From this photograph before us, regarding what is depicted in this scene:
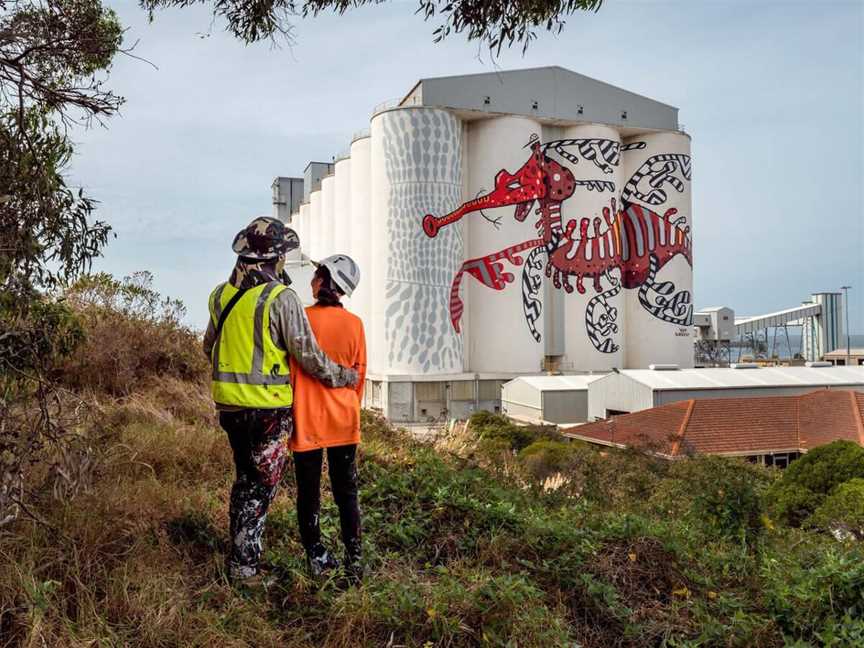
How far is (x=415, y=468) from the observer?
19.8 ft

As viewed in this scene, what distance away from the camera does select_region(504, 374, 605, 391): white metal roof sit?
33719 millimetres

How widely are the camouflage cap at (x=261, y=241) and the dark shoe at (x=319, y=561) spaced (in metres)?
1.61

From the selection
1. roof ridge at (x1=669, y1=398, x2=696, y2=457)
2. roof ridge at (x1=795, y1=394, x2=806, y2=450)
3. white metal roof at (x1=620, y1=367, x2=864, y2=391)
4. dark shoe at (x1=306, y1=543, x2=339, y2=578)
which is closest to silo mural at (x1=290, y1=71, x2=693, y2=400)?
white metal roof at (x1=620, y1=367, x2=864, y2=391)

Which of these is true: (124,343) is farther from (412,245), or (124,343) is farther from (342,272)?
(412,245)

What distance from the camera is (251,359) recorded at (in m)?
3.43

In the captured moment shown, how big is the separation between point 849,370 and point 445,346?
2008 cm

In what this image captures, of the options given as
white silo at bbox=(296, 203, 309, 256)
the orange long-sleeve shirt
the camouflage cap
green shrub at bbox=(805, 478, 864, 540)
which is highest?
white silo at bbox=(296, 203, 309, 256)

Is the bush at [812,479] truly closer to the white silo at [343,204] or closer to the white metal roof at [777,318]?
the white silo at [343,204]

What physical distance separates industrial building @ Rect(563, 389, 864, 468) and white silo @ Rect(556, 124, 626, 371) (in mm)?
18647

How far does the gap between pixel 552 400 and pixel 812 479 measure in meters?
22.4

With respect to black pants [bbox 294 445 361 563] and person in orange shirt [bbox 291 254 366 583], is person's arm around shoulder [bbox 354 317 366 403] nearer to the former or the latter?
person in orange shirt [bbox 291 254 366 583]

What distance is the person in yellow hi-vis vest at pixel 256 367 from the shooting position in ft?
11.3

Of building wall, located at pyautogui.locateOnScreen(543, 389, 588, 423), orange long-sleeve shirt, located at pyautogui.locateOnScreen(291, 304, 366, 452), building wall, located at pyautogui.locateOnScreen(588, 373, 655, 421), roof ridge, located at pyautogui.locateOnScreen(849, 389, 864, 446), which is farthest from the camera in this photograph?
building wall, located at pyautogui.locateOnScreen(543, 389, 588, 423)

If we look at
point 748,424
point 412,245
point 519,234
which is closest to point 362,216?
point 412,245
